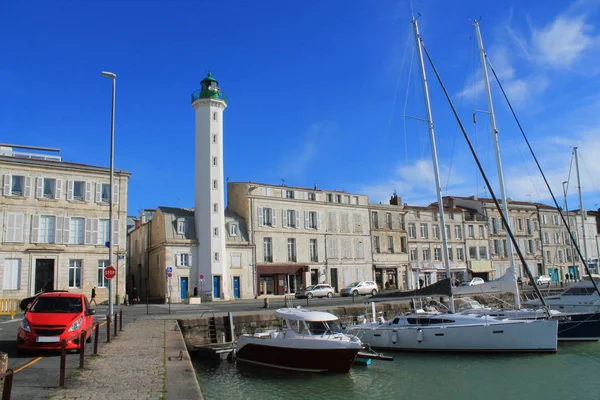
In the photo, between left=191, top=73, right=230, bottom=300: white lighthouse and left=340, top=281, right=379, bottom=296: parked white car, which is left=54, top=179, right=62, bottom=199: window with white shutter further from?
left=340, top=281, right=379, bottom=296: parked white car

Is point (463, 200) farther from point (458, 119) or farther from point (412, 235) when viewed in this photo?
point (458, 119)

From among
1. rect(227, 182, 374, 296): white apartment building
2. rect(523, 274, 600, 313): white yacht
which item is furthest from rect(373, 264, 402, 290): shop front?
rect(523, 274, 600, 313): white yacht

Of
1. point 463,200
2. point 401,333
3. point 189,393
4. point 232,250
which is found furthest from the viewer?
point 463,200

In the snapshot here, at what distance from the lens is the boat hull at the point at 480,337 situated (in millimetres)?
19266

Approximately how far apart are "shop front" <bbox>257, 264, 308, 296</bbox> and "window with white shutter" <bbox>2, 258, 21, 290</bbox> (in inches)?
729

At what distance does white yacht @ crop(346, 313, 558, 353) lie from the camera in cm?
1930

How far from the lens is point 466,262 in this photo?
188 ft

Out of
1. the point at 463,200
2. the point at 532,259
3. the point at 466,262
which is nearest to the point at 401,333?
the point at 466,262

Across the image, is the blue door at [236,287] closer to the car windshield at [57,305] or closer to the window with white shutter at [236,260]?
the window with white shutter at [236,260]

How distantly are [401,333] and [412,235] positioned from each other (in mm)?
34497

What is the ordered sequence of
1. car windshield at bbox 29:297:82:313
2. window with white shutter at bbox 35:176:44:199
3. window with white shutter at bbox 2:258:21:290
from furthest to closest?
window with white shutter at bbox 35:176:44:199 → window with white shutter at bbox 2:258:21:290 → car windshield at bbox 29:297:82:313

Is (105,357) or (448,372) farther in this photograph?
(448,372)

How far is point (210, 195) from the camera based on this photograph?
40.9 meters

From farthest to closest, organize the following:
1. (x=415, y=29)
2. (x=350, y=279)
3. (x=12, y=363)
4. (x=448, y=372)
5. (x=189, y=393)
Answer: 1. (x=350, y=279)
2. (x=415, y=29)
3. (x=448, y=372)
4. (x=12, y=363)
5. (x=189, y=393)
